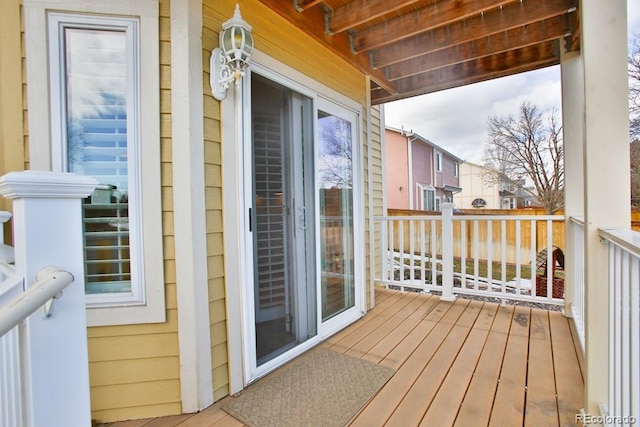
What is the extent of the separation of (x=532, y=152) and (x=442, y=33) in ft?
21.5

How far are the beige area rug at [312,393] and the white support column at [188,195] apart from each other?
31cm

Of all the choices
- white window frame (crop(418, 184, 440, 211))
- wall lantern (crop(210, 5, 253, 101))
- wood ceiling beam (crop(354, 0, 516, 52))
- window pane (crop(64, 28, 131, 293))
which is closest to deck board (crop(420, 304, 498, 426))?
window pane (crop(64, 28, 131, 293))

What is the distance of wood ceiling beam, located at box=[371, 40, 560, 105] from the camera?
2.96m

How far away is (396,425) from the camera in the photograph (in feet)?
5.19

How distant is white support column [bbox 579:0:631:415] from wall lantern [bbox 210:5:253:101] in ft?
5.59

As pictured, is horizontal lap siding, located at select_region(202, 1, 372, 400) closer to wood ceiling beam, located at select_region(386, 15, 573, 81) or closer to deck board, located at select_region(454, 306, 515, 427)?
deck board, located at select_region(454, 306, 515, 427)

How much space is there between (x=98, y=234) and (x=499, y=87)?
40.1 feet

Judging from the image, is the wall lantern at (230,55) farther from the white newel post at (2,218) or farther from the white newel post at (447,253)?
the white newel post at (447,253)

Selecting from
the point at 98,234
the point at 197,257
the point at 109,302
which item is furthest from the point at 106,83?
the point at 109,302

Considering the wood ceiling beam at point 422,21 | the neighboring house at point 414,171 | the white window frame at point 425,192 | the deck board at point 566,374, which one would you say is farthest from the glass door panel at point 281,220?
the white window frame at point 425,192

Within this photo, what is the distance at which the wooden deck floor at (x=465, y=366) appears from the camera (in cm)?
165

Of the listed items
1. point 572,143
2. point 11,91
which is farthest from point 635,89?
point 11,91

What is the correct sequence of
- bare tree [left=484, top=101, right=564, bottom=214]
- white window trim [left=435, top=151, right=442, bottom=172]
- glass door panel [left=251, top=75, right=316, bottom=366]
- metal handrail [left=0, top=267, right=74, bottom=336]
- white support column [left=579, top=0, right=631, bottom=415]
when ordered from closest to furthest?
1. metal handrail [left=0, top=267, right=74, bottom=336]
2. white support column [left=579, top=0, right=631, bottom=415]
3. glass door panel [left=251, top=75, right=316, bottom=366]
4. bare tree [left=484, top=101, right=564, bottom=214]
5. white window trim [left=435, top=151, right=442, bottom=172]

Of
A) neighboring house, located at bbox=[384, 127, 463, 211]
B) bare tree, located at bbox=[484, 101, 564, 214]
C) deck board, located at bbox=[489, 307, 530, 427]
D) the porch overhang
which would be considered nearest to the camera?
deck board, located at bbox=[489, 307, 530, 427]
